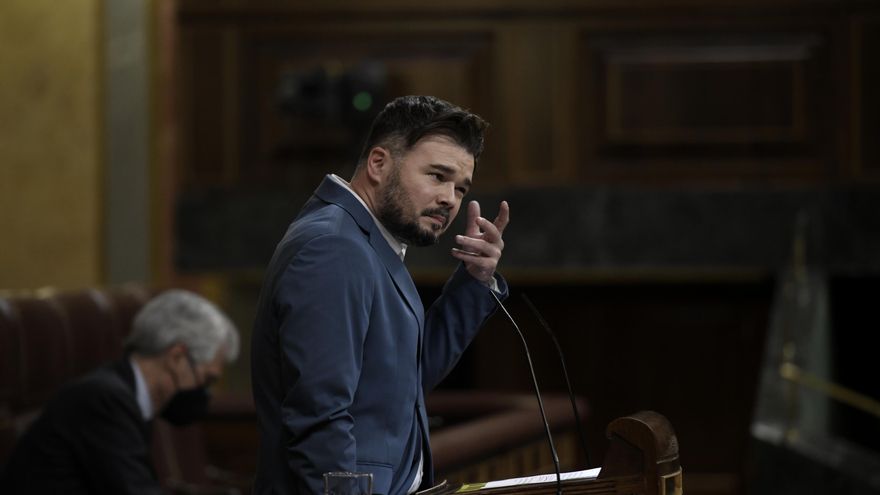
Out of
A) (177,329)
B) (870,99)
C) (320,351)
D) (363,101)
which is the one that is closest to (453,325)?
(320,351)

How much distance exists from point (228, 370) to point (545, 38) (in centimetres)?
224

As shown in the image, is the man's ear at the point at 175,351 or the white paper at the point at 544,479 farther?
the man's ear at the point at 175,351

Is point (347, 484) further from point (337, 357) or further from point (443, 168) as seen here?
point (443, 168)

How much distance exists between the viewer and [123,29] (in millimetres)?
6609

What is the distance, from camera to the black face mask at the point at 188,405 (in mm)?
3186

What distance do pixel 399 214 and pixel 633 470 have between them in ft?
1.54

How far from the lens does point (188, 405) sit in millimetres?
3193

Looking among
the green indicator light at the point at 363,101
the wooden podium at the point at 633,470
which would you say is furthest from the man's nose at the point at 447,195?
the green indicator light at the point at 363,101

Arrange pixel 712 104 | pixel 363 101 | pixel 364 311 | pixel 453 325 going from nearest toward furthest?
pixel 364 311
pixel 453 325
pixel 363 101
pixel 712 104

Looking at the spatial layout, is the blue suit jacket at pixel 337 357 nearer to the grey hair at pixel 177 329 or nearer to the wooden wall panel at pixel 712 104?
the grey hair at pixel 177 329

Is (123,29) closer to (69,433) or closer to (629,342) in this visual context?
(629,342)

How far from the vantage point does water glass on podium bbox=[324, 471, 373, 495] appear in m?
1.59

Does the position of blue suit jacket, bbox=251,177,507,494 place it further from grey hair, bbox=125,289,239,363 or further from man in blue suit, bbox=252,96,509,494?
grey hair, bbox=125,289,239,363

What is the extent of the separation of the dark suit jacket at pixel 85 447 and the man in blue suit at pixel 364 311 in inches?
46.1
